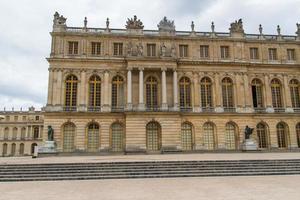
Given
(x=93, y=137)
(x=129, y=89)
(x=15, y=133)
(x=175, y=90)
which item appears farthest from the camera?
(x=15, y=133)

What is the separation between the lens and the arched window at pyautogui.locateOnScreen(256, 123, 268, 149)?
31.4 meters

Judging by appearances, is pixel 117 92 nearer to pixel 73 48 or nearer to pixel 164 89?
pixel 164 89

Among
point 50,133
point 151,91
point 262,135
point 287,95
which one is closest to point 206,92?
point 151,91

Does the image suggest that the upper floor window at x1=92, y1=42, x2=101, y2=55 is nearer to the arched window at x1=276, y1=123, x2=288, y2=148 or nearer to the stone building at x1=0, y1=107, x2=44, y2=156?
the arched window at x1=276, y1=123, x2=288, y2=148

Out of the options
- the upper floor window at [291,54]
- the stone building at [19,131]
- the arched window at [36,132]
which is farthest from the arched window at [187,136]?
the arched window at [36,132]

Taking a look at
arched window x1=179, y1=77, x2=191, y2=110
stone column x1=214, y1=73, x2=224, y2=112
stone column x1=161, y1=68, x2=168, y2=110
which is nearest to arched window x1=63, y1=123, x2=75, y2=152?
stone column x1=161, y1=68, x2=168, y2=110

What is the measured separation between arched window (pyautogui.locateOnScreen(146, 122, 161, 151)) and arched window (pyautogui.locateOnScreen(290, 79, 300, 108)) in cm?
1693

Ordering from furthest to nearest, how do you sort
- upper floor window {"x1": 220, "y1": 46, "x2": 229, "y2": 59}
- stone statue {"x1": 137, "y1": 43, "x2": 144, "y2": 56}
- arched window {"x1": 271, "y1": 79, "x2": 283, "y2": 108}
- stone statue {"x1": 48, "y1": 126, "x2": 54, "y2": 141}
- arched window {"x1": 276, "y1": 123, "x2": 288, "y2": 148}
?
arched window {"x1": 271, "y1": 79, "x2": 283, "y2": 108} < upper floor window {"x1": 220, "y1": 46, "x2": 229, "y2": 59} < arched window {"x1": 276, "y1": 123, "x2": 288, "y2": 148} < stone statue {"x1": 137, "y1": 43, "x2": 144, "y2": 56} < stone statue {"x1": 48, "y1": 126, "x2": 54, "y2": 141}

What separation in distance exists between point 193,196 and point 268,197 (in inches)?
77.9

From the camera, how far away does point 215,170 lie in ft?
43.2

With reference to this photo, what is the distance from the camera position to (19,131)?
6831 cm

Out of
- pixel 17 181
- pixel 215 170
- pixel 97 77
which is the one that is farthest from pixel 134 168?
pixel 97 77

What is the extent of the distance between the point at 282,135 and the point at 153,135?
15.4 m

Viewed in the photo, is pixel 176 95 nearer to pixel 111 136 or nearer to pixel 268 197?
pixel 111 136
